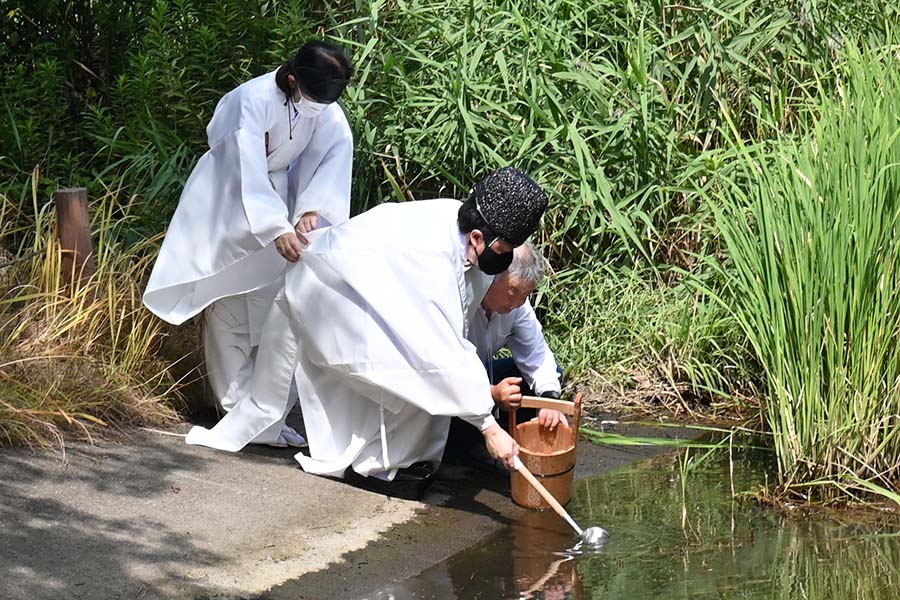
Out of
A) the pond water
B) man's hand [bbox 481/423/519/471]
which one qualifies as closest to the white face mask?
man's hand [bbox 481/423/519/471]

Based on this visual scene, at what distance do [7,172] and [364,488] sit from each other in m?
3.66

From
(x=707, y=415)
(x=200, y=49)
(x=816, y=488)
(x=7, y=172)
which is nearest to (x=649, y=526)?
(x=816, y=488)

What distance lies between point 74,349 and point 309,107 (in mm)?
1427

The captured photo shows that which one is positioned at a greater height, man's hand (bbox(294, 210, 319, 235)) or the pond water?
man's hand (bbox(294, 210, 319, 235))

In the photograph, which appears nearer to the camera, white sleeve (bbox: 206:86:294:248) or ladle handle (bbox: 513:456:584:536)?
ladle handle (bbox: 513:456:584:536)

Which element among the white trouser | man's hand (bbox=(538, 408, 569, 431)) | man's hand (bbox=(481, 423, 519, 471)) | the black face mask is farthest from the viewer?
the white trouser

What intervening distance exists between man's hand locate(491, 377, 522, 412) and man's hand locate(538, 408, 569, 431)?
0.10 metres

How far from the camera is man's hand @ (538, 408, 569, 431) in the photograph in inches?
188

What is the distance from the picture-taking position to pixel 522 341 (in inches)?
199

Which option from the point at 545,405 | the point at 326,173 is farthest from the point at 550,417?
the point at 326,173

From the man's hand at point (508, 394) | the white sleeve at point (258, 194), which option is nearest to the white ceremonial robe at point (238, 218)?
the white sleeve at point (258, 194)

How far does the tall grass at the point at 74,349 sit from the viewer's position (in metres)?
5.00

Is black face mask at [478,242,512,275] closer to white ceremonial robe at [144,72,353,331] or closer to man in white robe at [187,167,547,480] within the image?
man in white robe at [187,167,547,480]

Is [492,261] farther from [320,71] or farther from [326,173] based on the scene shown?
[326,173]
